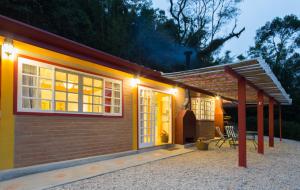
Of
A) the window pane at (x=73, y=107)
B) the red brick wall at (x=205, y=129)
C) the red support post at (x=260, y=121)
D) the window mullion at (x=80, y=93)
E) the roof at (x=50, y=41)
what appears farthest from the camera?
the red brick wall at (x=205, y=129)

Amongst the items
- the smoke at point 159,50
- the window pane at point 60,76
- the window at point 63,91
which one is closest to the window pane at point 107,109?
the window at point 63,91

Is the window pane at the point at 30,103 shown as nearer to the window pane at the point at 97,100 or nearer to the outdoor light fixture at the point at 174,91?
the window pane at the point at 97,100

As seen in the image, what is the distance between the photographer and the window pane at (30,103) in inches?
190

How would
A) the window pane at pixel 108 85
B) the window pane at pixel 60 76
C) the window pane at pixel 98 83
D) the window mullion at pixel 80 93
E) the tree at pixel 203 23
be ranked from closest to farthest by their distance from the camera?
the window pane at pixel 60 76 → the window mullion at pixel 80 93 → the window pane at pixel 98 83 → the window pane at pixel 108 85 → the tree at pixel 203 23

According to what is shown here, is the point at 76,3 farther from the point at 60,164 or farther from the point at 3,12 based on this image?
the point at 60,164

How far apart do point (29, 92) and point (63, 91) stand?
82cm

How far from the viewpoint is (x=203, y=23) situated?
28062 millimetres

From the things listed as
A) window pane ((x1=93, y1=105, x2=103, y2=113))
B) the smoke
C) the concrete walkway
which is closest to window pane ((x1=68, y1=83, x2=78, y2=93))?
window pane ((x1=93, y1=105, x2=103, y2=113))

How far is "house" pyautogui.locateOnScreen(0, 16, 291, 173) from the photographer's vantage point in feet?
15.1

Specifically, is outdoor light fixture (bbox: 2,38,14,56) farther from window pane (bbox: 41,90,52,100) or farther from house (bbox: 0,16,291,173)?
window pane (bbox: 41,90,52,100)

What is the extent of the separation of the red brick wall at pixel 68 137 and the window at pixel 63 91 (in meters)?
0.24

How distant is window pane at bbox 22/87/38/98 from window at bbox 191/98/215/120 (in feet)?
25.1

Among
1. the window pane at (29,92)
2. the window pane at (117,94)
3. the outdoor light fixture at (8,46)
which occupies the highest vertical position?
the outdoor light fixture at (8,46)

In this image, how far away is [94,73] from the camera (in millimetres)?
6332
